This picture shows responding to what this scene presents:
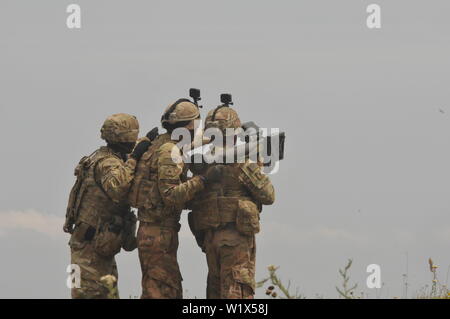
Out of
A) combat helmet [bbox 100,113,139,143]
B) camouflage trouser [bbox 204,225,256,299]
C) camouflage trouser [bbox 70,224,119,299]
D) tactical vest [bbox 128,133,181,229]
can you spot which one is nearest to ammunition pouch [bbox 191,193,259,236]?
camouflage trouser [bbox 204,225,256,299]

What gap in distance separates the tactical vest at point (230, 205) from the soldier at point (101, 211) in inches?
47.2

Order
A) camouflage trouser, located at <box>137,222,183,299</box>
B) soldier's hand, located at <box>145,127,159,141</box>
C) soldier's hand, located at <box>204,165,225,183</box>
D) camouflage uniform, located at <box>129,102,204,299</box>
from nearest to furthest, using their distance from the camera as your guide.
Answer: soldier's hand, located at <box>204,165,225,183</box> < camouflage uniform, located at <box>129,102,204,299</box> < camouflage trouser, located at <box>137,222,183,299</box> < soldier's hand, located at <box>145,127,159,141</box>

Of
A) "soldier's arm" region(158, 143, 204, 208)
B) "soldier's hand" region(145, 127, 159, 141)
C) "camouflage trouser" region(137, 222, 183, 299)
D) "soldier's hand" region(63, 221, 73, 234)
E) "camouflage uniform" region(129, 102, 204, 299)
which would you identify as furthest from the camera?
"soldier's hand" region(63, 221, 73, 234)

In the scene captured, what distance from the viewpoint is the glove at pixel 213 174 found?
17.4m

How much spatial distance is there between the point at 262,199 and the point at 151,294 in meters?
2.08

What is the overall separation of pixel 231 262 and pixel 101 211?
6.96 feet

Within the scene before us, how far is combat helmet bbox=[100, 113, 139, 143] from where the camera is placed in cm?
1823

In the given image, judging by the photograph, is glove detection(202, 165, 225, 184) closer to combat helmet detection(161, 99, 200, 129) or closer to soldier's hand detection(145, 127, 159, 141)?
combat helmet detection(161, 99, 200, 129)

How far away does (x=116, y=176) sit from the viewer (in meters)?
17.8

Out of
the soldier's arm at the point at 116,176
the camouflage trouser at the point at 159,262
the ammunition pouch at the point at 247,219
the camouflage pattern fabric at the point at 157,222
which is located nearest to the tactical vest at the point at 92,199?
the soldier's arm at the point at 116,176

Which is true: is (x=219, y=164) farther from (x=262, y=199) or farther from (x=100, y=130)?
(x=100, y=130)

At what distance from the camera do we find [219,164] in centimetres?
1755
